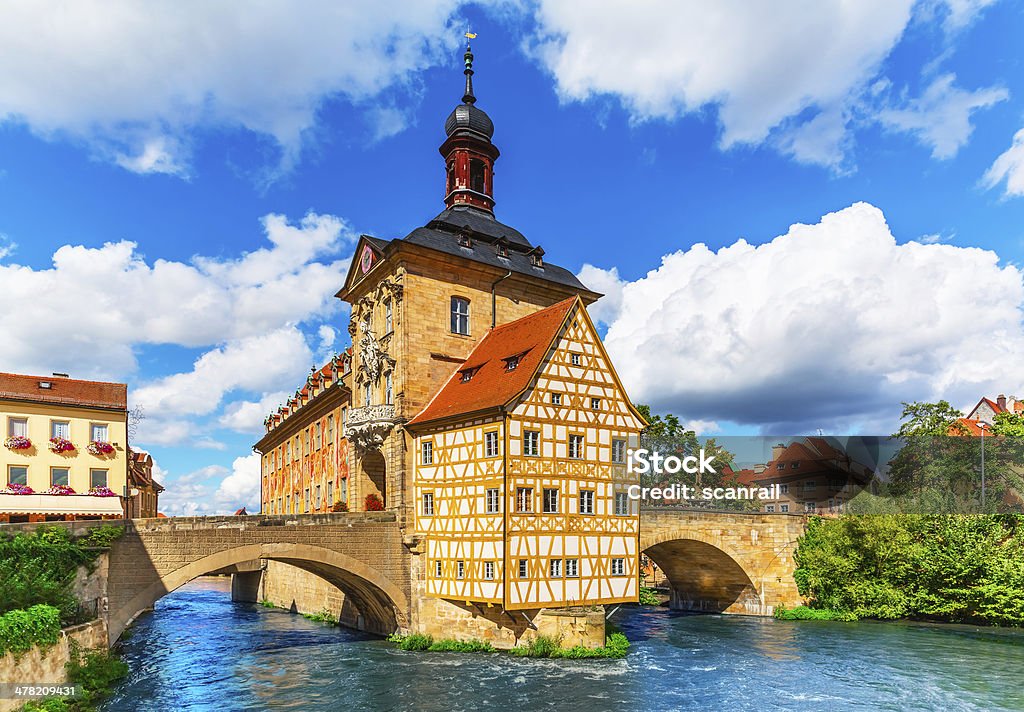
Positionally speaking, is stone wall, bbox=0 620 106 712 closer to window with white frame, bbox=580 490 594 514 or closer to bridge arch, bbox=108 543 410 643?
bridge arch, bbox=108 543 410 643

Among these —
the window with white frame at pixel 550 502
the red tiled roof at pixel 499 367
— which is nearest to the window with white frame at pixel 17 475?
the red tiled roof at pixel 499 367

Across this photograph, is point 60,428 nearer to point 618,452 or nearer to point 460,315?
point 460,315

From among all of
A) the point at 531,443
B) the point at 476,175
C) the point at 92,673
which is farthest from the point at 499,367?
the point at 92,673

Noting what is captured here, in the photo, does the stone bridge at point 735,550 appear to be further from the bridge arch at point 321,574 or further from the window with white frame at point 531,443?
the bridge arch at point 321,574

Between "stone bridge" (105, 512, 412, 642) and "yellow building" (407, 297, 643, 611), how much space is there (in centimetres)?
164

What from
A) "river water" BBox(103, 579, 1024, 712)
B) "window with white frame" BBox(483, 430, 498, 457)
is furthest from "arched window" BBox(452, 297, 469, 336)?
"river water" BBox(103, 579, 1024, 712)

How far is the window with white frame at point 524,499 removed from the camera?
2694 cm

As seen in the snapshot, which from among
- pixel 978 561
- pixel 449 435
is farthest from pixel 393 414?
pixel 978 561

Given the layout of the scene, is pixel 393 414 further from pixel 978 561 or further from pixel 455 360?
pixel 978 561

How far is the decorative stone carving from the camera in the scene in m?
32.0

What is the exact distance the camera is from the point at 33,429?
35.8m

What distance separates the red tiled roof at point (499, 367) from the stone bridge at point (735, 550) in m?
11.0

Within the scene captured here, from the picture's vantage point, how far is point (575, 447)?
94.1ft

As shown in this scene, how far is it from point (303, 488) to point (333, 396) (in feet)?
33.8
